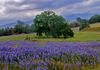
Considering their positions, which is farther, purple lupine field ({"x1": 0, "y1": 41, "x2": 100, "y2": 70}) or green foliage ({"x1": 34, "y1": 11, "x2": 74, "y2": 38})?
green foliage ({"x1": 34, "y1": 11, "x2": 74, "y2": 38})

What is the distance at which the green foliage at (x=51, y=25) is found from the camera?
7631 cm

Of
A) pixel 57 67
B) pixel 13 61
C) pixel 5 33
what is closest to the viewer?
pixel 57 67

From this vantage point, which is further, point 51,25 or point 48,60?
point 51,25

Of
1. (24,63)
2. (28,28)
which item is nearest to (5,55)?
(24,63)

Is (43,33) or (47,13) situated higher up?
(47,13)

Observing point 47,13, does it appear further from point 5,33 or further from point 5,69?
point 5,69

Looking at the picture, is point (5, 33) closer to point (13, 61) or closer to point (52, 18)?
point (52, 18)

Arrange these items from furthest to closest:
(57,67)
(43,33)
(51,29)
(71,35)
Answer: (43,33)
(51,29)
(71,35)
(57,67)

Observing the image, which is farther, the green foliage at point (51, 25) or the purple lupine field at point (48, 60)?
the green foliage at point (51, 25)

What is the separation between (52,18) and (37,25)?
504 centimetres

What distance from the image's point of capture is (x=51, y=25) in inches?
3278

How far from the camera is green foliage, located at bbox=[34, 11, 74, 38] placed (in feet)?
250

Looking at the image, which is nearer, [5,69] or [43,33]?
[5,69]

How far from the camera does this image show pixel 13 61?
348 inches
